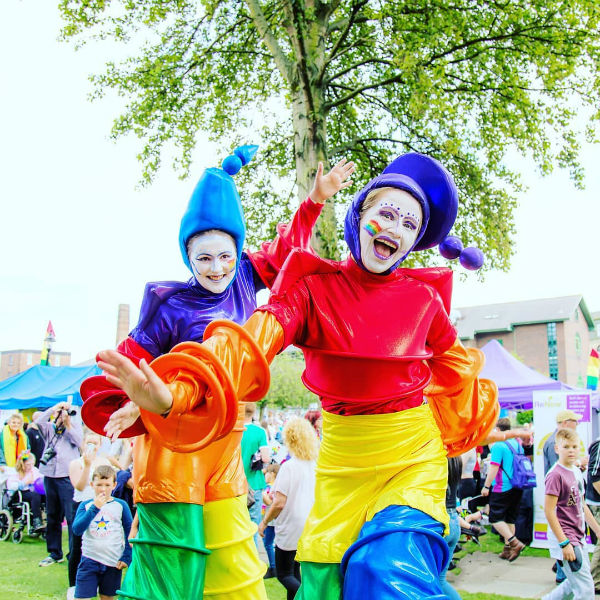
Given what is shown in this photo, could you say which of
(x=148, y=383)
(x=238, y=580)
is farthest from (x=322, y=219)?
(x=148, y=383)

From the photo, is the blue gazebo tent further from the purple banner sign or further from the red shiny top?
the red shiny top

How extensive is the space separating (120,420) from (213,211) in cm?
114

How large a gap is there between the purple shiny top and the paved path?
428 cm

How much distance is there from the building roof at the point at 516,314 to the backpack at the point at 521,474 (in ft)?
Answer: 105

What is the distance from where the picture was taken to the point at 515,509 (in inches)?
299

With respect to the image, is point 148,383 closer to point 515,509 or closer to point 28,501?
point 515,509

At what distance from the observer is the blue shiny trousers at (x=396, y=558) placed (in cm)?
191

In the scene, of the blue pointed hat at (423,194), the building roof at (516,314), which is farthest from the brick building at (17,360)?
the blue pointed hat at (423,194)

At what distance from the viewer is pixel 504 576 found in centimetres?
641

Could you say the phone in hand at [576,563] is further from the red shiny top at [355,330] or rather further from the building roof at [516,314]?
the building roof at [516,314]

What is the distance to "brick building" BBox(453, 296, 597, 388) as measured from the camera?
39250 millimetres

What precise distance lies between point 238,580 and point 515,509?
585 centimetres

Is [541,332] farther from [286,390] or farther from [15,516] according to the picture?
[15,516]

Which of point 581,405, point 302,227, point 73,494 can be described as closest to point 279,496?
point 302,227
